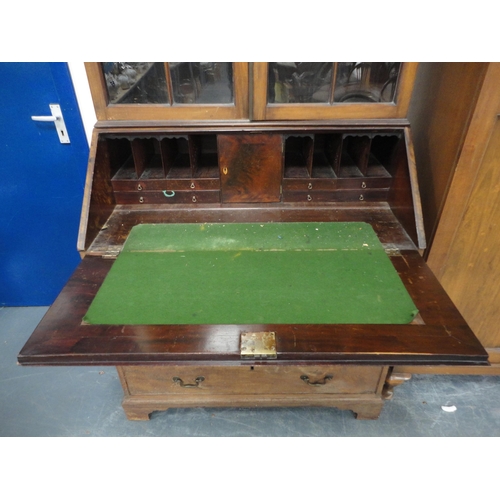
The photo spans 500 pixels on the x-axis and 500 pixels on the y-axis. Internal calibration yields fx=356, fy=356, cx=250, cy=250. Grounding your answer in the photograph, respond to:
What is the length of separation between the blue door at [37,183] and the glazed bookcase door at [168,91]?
42cm

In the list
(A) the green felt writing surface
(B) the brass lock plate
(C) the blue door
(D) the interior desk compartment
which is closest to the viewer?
(B) the brass lock plate

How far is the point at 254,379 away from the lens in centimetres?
147

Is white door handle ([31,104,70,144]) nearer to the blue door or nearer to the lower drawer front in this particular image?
the blue door

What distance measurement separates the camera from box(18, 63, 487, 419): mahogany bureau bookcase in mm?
970

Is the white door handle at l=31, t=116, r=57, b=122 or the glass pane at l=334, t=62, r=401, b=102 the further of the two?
the white door handle at l=31, t=116, r=57, b=122

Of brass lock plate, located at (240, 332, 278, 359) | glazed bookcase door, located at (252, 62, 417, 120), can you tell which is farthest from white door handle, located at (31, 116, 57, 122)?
brass lock plate, located at (240, 332, 278, 359)

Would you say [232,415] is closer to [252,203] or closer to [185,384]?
[185,384]

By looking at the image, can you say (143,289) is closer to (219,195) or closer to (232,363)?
(232,363)

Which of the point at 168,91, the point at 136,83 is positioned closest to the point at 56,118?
the point at 136,83

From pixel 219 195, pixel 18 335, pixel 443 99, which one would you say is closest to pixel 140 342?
pixel 219 195

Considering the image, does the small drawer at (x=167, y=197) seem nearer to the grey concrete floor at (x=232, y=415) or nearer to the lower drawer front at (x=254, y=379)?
the lower drawer front at (x=254, y=379)

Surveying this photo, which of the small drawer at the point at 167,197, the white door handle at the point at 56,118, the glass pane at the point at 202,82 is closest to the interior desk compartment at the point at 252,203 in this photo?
the small drawer at the point at 167,197

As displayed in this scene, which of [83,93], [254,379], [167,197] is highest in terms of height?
[83,93]

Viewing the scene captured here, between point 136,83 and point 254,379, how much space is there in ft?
4.18
